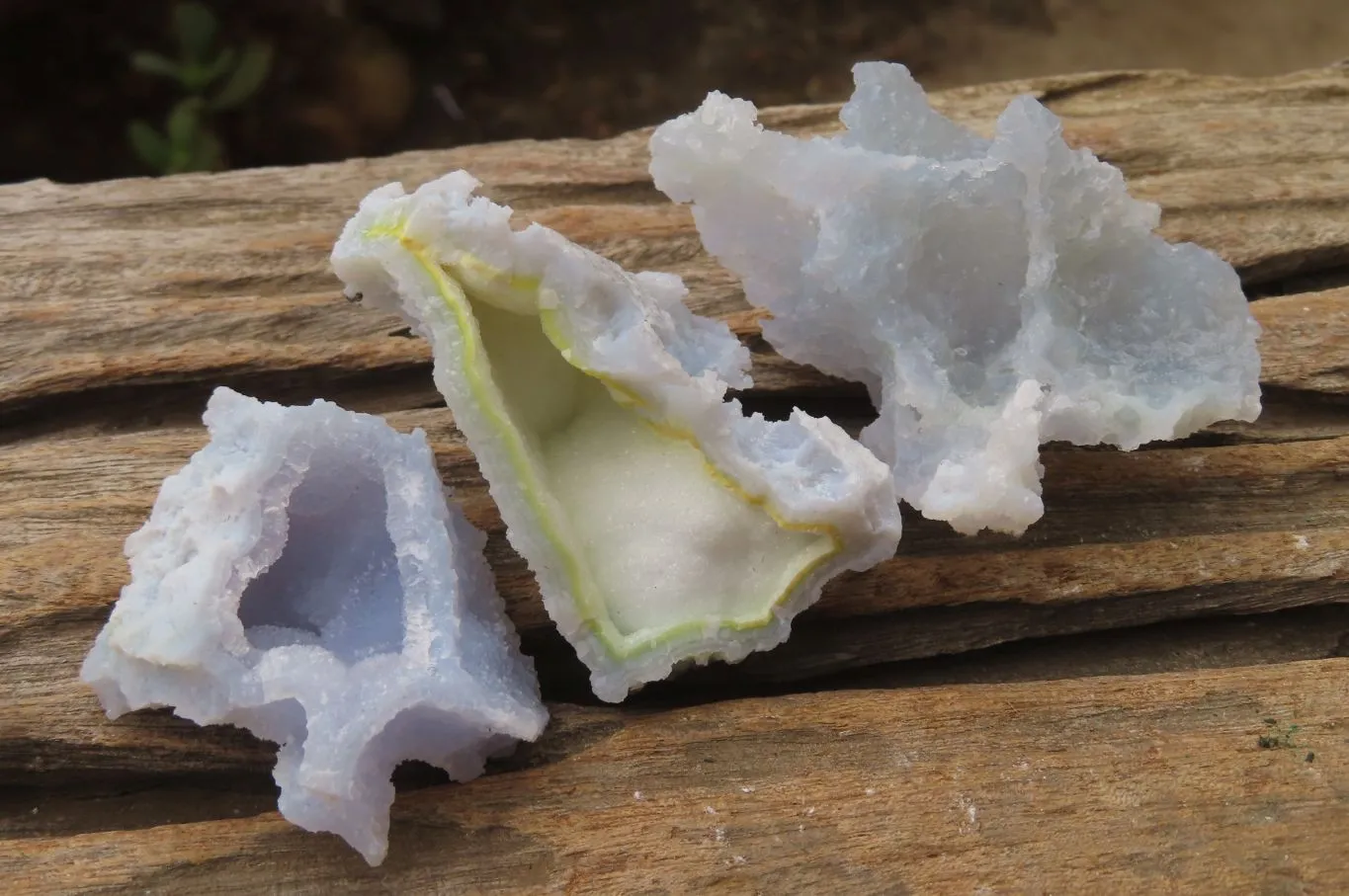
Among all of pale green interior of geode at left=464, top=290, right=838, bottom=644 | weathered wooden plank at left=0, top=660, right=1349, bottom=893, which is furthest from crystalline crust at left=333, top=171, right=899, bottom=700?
weathered wooden plank at left=0, top=660, right=1349, bottom=893

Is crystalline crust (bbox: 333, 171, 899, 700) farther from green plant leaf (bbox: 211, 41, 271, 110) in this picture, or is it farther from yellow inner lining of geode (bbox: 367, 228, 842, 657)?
green plant leaf (bbox: 211, 41, 271, 110)

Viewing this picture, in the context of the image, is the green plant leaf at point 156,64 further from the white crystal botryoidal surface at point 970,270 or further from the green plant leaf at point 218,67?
the white crystal botryoidal surface at point 970,270

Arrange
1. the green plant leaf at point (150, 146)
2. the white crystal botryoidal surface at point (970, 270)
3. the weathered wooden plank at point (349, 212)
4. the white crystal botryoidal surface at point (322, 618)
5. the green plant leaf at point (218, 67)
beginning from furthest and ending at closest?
1. the green plant leaf at point (218, 67)
2. the green plant leaf at point (150, 146)
3. the weathered wooden plank at point (349, 212)
4. the white crystal botryoidal surface at point (970, 270)
5. the white crystal botryoidal surface at point (322, 618)

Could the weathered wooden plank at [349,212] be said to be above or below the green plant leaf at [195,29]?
above

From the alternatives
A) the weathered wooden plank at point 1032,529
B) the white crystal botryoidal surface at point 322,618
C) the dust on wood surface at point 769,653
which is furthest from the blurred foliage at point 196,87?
the white crystal botryoidal surface at point 322,618

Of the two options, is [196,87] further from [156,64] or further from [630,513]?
[630,513]

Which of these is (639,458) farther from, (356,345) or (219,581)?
(356,345)

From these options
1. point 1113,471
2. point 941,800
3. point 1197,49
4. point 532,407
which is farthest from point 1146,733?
point 1197,49
